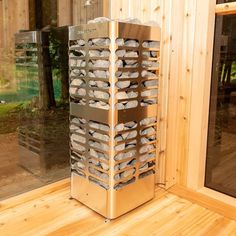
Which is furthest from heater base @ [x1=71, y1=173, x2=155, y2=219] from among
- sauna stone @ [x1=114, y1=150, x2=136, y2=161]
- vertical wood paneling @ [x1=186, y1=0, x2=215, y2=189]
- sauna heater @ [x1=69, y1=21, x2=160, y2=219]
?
vertical wood paneling @ [x1=186, y1=0, x2=215, y2=189]

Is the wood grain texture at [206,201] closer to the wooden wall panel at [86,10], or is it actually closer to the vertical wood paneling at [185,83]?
the vertical wood paneling at [185,83]

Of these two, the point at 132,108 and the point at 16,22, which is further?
the point at 16,22

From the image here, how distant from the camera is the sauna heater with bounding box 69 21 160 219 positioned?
149 centimetres

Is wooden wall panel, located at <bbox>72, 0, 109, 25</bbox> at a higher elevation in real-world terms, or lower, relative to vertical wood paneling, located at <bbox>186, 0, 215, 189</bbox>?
higher

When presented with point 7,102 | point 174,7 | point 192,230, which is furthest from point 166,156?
point 7,102

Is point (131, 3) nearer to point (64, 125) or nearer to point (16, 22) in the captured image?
point (16, 22)

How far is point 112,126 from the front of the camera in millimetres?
1499

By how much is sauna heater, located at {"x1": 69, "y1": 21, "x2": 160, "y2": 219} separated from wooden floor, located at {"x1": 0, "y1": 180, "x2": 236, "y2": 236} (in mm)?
72

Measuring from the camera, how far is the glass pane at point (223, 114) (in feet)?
5.62

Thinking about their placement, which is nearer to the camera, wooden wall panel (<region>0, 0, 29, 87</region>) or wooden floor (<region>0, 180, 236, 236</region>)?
wooden floor (<region>0, 180, 236, 236</region>)

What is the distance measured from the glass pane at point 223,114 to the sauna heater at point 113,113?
0.38 metres

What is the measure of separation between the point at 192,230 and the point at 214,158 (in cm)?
53

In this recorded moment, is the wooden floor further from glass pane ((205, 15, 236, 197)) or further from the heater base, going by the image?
glass pane ((205, 15, 236, 197))

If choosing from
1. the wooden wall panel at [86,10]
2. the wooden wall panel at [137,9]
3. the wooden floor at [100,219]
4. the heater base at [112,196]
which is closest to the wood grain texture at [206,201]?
the wooden floor at [100,219]
